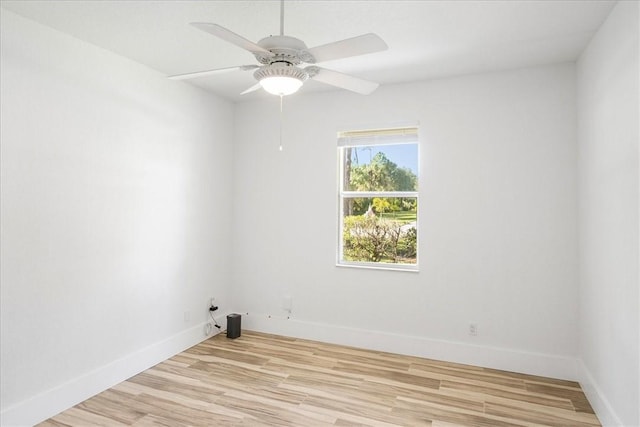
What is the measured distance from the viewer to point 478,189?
3.36m

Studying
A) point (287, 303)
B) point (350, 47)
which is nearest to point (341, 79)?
point (350, 47)

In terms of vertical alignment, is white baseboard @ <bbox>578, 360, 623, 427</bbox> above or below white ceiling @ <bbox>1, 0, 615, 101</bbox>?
below

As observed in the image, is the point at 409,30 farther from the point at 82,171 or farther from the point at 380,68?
the point at 82,171

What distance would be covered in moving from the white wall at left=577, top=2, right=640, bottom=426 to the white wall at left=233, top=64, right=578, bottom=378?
0.21 meters

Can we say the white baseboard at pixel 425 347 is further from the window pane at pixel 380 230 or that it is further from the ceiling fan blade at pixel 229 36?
the ceiling fan blade at pixel 229 36

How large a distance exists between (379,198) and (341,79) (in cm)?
193

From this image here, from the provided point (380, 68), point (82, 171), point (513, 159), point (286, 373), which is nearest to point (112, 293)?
point (82, 171)

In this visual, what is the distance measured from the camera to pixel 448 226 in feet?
11.3

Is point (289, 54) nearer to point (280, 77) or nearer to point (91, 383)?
point (280, 77)

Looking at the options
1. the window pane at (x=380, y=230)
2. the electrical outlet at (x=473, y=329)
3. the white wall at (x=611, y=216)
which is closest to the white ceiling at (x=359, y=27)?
the white wall at (x=611, y=216)

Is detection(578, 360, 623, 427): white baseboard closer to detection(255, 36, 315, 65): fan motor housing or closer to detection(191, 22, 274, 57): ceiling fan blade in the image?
detection(255, 36, 315, 65): fan motor housing

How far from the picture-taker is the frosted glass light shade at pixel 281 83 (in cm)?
185

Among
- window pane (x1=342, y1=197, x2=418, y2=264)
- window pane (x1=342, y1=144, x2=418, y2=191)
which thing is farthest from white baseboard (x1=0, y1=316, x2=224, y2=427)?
window pane (x1=342, y1=144, x2=418, y2=191)

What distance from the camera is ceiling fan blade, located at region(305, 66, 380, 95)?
79.4 inches
